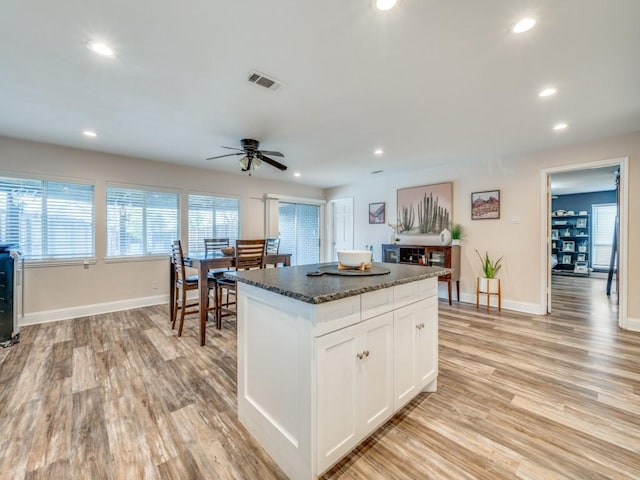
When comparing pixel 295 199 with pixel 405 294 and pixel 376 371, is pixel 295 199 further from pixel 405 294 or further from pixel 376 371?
pixel 376 371

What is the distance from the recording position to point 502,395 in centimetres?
206

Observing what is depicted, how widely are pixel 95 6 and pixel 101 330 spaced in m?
3.39

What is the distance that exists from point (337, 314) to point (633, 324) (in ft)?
14.0

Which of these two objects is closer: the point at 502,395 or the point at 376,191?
the point at 502,395

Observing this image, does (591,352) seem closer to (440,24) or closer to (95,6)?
(440,24)

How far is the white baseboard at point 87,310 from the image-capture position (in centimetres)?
372

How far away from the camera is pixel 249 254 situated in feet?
11.4

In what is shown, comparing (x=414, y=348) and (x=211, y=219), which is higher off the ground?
(x=211, y=219)

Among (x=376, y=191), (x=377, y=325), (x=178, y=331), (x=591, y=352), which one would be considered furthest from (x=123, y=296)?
(x=591, y=352)

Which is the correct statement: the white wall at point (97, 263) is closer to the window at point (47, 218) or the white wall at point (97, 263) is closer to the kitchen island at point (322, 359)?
the window at point (47, 218)

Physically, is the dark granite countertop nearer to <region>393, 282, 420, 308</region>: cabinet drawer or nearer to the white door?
<region>393, 282, 420, 308</region>: cabinet drawer

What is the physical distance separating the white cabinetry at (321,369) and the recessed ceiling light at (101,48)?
5.79ft

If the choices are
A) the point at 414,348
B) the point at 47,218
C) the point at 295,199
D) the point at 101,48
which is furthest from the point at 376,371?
the point at 295,199

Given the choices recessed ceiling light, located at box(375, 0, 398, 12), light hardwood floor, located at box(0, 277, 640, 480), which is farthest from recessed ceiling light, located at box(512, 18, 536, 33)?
light hardwood floor, located at box(0, 277, 640, 480)
